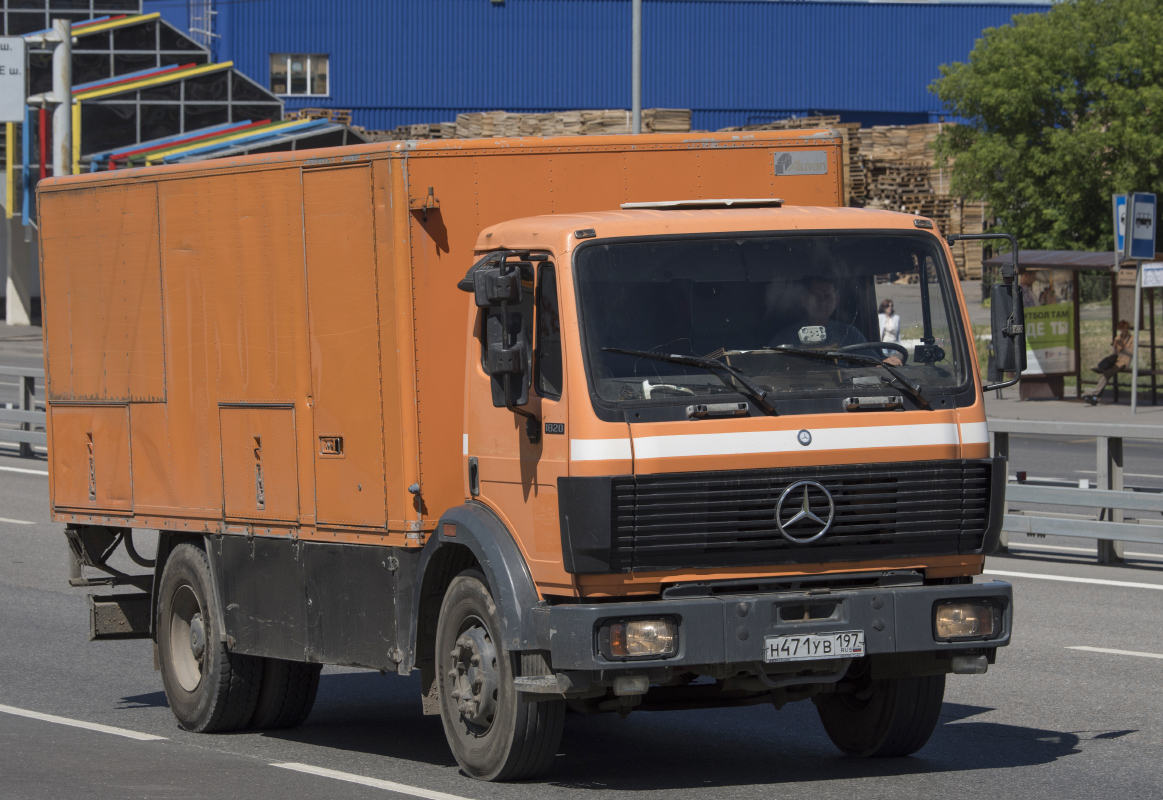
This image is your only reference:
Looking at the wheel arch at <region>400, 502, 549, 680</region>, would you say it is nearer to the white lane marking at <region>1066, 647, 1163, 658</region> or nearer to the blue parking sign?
the white lane marking at <region>1066, 647, 1163, 658</region>

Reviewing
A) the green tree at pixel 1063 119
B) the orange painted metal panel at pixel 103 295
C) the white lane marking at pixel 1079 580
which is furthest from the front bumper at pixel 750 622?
the green tree at pixel 1063 119

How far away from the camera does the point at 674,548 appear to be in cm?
678

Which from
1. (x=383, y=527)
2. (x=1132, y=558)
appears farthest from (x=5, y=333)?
(x=383, y=527)

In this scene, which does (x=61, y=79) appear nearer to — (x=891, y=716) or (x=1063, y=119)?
(x=891, y=716)

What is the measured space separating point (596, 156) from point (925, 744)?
→ 3.15 meters

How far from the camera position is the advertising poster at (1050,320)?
2947cm

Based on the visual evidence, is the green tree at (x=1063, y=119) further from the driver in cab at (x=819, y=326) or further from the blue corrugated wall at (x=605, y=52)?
the driver in cab at (x=819, y=326)

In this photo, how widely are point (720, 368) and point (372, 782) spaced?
237 cm

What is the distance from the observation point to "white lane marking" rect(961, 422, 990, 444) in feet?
23.4

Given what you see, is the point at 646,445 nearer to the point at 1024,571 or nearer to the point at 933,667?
the point at 933,667

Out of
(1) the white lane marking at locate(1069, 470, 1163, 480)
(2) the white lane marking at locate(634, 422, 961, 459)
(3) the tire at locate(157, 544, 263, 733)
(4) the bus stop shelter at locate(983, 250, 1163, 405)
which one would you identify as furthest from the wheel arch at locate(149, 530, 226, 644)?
(4) the bus stop shelter at locate(983, 250, 1163, 405)

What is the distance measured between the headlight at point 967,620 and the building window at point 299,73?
56.4 metres

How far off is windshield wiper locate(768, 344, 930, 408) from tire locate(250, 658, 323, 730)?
3515mm

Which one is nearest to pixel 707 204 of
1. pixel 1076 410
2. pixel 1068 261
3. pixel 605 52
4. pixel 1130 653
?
pixel 1130 653
